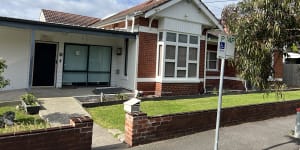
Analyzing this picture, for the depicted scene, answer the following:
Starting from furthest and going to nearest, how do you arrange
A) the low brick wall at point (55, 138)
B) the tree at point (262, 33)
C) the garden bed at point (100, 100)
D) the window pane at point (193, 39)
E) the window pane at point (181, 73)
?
the window pane at point (193, 39)
the window pane at point (181, 73)
the garden bed at point (100, 100)
the tree at point (262, 33)
the low brick wall at point (55, 138)

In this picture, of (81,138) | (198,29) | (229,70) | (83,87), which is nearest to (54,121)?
(81,138)

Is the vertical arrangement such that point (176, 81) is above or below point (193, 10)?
below

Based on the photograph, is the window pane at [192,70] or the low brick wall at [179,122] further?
the window pane at [192,70]

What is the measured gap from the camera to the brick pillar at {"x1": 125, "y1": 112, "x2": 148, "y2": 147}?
6.22 meters

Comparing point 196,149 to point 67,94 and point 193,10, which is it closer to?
point 67,94

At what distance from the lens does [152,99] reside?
12.5 m

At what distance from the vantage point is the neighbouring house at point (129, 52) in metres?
12.9

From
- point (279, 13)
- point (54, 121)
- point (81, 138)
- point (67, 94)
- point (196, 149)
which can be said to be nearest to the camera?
point (279, 13)

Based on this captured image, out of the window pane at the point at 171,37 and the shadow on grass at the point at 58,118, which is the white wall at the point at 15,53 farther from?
the window pane at the point at 171,37

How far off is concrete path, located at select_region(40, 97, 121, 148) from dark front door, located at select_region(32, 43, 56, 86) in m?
3.25

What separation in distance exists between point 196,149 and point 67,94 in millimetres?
7251

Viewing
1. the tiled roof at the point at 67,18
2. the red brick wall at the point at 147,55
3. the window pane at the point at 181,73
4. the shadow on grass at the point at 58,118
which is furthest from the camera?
the tiled roof at the point at 67,18

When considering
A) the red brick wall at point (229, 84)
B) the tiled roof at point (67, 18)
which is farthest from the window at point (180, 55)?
the tiled roof at point (67, 18)

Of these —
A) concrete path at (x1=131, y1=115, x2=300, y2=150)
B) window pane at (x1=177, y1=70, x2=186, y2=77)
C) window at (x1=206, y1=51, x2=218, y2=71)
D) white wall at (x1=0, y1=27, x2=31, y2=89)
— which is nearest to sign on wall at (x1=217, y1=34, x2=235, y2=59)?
concrete path at (x1=131, y1=115, x2=300, y2=150)
